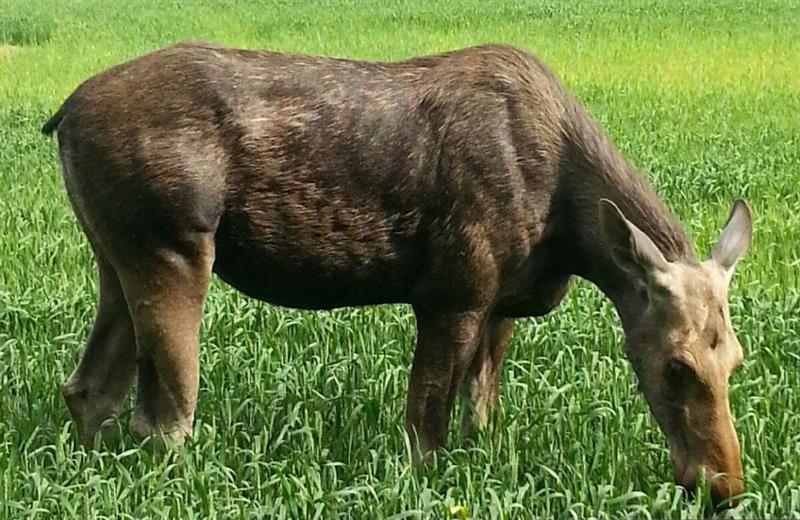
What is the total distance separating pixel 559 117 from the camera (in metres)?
5.67

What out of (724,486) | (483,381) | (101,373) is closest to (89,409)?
(101,373)

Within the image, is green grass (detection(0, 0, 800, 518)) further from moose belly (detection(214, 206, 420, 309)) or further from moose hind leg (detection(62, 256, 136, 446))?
moose belly (detection(214, 206, 420, 309))

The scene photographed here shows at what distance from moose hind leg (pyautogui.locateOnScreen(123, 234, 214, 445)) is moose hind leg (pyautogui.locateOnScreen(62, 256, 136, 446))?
0.39m

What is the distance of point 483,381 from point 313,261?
38.2 inches

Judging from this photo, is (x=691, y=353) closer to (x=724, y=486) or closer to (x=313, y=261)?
(x=724, y=486)

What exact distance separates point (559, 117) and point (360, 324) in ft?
6.43

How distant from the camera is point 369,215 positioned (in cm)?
550

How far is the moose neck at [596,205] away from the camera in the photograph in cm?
546

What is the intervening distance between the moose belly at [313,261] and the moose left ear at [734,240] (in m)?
1.16

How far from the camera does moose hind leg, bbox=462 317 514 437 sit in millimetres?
5938

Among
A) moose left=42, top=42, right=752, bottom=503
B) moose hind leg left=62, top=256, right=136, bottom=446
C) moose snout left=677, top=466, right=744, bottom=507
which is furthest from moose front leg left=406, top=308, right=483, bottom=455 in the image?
moose hind leg left=62, top=256, right=136, bottom=446

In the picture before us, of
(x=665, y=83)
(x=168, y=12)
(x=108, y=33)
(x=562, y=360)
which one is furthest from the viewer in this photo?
(x=168, y=12)

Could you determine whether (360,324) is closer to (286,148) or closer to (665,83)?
(286,148)

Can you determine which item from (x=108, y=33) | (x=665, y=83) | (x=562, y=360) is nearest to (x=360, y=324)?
(x=562, y=360)
